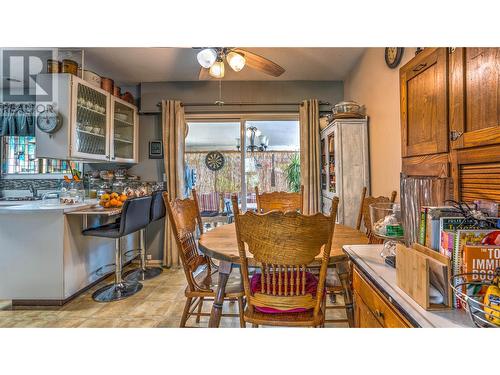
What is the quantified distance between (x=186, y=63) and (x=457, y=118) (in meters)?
2.94

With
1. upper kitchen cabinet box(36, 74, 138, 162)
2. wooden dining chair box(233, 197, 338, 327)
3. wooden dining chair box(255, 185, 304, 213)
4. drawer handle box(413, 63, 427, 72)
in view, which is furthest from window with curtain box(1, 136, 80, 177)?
drawer handle box(413, 63, 427, 72)

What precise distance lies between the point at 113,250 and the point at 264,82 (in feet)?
9.75

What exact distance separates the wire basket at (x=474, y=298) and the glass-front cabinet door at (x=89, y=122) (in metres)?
3.17

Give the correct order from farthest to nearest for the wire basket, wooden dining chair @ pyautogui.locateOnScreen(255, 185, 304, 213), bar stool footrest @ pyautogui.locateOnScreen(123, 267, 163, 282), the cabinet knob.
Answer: bar stool footrest @ pyautogui.locateOnScreen(123, 267, 163, 282) → wooden dining chair @ pyautogui.locateOnScreen(255, 185, 304, 213) → the cabinet knob → the wire basket

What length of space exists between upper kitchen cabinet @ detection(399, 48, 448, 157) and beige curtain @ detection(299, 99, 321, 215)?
221cm

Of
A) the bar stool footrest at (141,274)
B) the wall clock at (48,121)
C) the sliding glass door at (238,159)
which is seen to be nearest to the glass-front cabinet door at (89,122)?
the wall clock at (48,121)

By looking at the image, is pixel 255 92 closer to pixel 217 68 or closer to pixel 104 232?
pixel 217 68

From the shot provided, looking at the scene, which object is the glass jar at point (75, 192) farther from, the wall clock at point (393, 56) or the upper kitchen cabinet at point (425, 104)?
the wall clock at point (393, 56)

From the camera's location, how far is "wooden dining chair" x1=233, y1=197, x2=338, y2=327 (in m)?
1.19

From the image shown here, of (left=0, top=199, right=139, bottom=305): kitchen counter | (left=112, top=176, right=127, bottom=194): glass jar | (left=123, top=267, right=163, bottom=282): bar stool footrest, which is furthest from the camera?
(left=112, top=176, right=127, bottom=194): glass jar

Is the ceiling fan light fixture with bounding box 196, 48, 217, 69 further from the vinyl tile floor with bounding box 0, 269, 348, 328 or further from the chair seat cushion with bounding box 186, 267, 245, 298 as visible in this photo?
the vinyl tile floor with bounding box 0, 269, 348, 328
